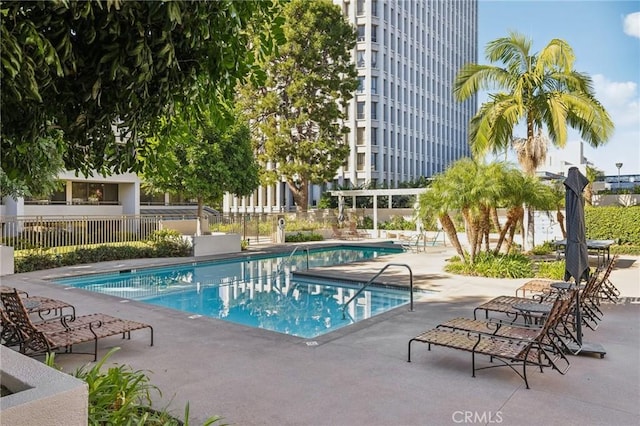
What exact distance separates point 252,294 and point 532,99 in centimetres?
1214

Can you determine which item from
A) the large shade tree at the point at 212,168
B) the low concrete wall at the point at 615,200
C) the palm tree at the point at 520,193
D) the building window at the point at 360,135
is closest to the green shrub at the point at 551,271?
the palm tree at the point at 520,193

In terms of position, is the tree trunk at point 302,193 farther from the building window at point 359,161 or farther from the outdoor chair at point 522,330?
the outdoor chair at point 522,330

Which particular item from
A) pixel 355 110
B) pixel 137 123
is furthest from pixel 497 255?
pixel 355 110

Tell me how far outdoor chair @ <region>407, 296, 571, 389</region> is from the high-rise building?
113 feet

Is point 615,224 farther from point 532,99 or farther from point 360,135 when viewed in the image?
point 360,135

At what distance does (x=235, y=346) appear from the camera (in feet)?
22.7

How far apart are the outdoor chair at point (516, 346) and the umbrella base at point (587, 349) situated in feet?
1.24

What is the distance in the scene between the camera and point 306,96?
30531 mm

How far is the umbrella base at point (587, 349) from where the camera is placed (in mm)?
6291

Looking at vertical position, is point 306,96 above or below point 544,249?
above

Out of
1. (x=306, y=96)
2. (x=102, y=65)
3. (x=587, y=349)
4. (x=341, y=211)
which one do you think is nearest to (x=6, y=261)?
(x=102, y=65)

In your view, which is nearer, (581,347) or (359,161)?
(581,347)

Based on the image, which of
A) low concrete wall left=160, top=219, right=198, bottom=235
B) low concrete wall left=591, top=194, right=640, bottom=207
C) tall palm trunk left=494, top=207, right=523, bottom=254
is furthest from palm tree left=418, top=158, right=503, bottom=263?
low concrete wall left=160, top=219, right=198, bottom=235

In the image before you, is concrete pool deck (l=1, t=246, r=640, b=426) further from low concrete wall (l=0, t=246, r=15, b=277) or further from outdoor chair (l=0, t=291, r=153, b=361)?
low concrete wall (l=0, t=246, r=15, b=277)
